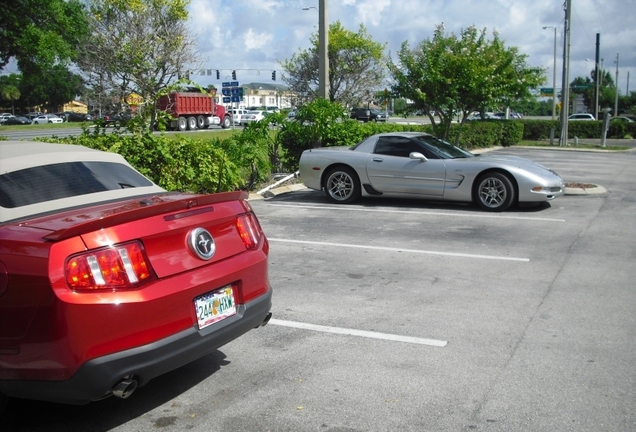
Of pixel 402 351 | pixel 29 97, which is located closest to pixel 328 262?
pixel 402 351

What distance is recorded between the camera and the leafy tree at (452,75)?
63.8 feet

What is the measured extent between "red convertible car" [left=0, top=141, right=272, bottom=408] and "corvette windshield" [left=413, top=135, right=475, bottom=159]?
26.9 feet

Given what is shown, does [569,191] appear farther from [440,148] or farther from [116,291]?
[116,291]

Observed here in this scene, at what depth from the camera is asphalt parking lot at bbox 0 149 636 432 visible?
13.5 feet

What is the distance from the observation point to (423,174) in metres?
12.1

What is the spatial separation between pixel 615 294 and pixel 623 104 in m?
106

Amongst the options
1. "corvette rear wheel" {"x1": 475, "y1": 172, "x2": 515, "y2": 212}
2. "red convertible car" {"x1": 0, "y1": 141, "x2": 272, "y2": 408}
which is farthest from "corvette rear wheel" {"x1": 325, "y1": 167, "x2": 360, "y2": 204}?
"red convertible car" {"x1": 0, "y1": 141, "x2": 272, "y2": 408}

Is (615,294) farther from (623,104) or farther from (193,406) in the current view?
(623,104)

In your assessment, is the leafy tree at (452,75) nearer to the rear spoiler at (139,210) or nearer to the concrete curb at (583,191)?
the concrete curb at (583,191)

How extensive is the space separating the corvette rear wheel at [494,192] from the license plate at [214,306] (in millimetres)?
8226

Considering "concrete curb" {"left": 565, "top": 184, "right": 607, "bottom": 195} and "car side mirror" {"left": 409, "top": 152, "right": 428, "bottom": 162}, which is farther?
"concrete curb" {"left": 565, "top": 184, "right": 607, "bottom": 195}

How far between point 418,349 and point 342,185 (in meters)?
7.74

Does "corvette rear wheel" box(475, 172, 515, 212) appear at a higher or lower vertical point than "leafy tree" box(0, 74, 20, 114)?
lower

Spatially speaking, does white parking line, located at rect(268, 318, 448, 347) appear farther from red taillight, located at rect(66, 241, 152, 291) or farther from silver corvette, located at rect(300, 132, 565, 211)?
silver corvette, located at rect(300, 132, 565, 211)
